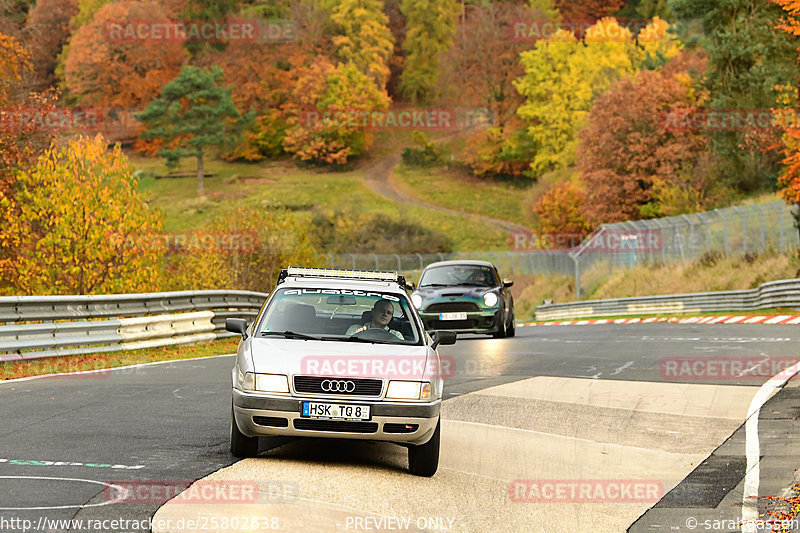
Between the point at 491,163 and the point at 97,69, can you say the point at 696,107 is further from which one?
the point at 97,69

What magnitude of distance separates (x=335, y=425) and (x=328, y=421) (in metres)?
0.06

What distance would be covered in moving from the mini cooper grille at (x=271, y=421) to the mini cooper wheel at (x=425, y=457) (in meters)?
1.03

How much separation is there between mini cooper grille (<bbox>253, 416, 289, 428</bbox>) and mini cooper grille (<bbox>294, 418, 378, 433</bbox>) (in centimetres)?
9

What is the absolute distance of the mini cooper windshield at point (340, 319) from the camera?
355 inches

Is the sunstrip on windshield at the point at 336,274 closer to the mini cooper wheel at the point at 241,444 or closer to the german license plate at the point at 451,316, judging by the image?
the mini cooper wheel at the point at 241,444

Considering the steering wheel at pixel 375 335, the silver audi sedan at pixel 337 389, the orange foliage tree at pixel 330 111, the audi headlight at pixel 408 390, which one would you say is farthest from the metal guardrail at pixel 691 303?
the orange foliage tree at pixel 330 111

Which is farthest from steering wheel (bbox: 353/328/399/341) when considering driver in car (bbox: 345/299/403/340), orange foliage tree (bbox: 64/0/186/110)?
orange foliage tree (bbox: 64/0/186/110)

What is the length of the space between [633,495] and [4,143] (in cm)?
2795

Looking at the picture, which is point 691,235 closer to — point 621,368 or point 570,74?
point 621,368

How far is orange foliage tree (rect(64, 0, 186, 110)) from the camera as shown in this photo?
12288cm

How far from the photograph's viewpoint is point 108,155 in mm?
31109

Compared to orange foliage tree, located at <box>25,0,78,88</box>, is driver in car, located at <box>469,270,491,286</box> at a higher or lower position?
lower

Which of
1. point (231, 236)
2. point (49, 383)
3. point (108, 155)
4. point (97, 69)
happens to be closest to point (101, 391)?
point (49, 383)

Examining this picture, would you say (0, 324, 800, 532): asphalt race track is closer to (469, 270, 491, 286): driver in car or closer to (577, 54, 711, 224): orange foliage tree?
(469, 270, 491, 286): driver in car
